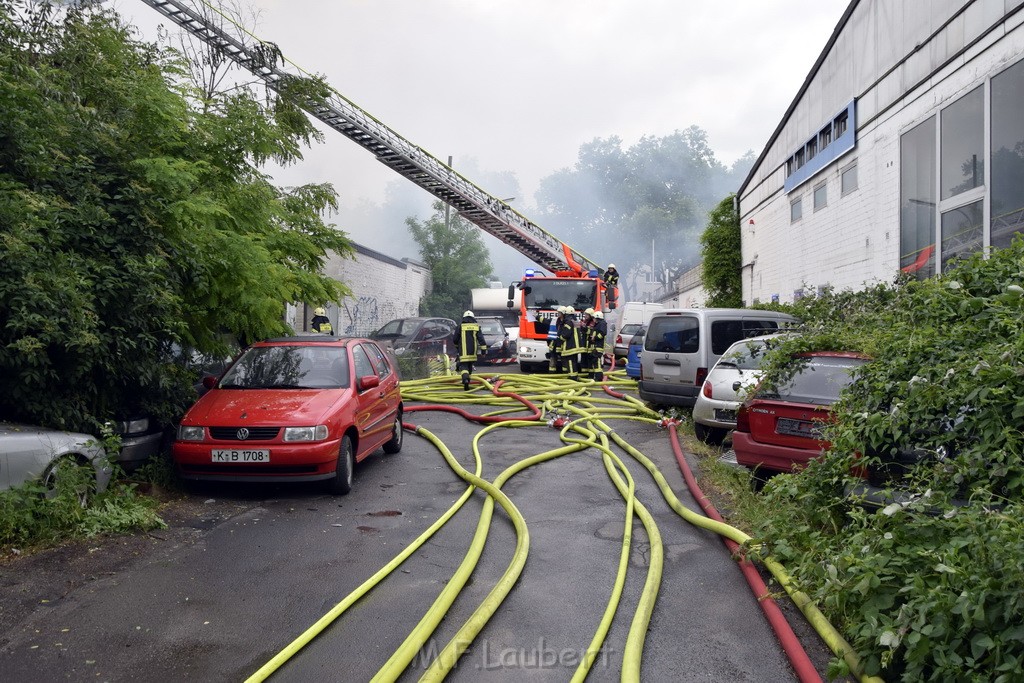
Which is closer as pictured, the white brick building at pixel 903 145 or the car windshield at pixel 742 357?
the car windshield at pixel 742 357

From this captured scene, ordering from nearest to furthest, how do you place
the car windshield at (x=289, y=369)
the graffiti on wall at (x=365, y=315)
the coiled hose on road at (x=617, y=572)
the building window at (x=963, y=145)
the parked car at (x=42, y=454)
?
A: the coiled hose on road at (x=617, y=572) → the parked car at (x=42, y=454) → the car windshield at (x=289, y=369) → the building window at (x=963, y=145) → the graffiti on wall at (x=365, y=315)

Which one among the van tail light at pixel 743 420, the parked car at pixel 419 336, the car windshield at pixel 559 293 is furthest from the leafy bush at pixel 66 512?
the car windshield at pixel 559 293

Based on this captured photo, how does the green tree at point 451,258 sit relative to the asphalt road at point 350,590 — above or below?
above

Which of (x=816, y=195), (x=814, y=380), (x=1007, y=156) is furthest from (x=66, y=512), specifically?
(x=816, y=195)

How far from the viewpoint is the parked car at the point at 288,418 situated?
7035 millimetres

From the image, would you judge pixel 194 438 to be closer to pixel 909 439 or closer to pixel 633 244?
pixel 909 439

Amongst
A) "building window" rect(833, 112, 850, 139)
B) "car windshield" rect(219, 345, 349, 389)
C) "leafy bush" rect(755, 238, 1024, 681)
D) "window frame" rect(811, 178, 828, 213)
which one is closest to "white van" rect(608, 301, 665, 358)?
"window frame" rect(811, 178, 828, 213)

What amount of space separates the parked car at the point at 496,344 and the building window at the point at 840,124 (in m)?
10.7

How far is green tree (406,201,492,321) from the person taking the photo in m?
39.6

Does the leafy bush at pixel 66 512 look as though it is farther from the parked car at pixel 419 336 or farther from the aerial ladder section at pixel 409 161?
the parked car at pixel 419 336

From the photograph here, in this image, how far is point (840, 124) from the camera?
1781 cm

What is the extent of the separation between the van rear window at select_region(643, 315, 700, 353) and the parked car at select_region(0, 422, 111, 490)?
7.80 metres

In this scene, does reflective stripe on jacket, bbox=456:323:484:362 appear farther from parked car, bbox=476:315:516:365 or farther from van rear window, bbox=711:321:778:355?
parked car, bbox=476:315:516:365

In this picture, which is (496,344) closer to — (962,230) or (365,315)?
(365,315)
